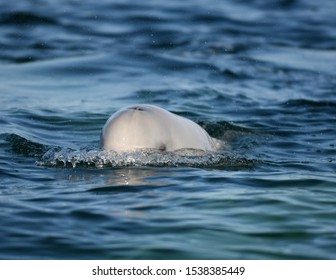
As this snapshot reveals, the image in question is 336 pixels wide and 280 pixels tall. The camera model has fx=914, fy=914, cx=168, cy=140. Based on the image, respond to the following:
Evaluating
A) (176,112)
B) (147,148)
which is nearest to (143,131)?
(147,148)

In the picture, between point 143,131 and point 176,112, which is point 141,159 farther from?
point 176,112

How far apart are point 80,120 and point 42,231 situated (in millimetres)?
5001

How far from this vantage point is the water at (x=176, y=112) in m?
6.73

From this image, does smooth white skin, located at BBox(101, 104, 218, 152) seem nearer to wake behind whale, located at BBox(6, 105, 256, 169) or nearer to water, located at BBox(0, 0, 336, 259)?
wake behind whale, located at BBox(6, 105, 256, 169)

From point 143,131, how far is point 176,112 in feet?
13.2

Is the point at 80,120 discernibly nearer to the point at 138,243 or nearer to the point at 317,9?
the point at 138,243

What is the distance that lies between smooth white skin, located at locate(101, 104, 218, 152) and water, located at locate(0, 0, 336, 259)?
103mm

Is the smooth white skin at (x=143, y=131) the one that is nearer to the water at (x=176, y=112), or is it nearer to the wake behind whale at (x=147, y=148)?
the wake behind whale at (x=147, y=148)

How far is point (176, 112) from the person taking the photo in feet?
40.7

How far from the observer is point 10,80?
14391 mm

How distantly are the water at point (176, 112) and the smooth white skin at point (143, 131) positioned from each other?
4.1 inches

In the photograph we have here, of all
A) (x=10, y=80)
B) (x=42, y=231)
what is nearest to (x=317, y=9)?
(x=10, y=80)

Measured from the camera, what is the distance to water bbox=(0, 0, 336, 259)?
6.73 meters

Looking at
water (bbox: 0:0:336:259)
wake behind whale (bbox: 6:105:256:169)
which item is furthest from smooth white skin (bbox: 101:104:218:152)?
water (bbox: 0:0:336:259)
